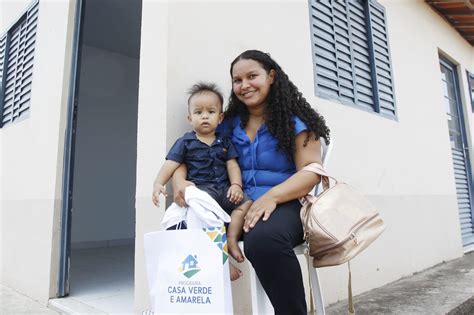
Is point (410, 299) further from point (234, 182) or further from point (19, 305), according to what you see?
point (19, 305)

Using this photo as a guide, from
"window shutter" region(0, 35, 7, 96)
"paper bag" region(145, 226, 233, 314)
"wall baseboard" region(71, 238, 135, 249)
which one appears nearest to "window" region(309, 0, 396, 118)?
"paper bag" region(145, 226, 233, 314)

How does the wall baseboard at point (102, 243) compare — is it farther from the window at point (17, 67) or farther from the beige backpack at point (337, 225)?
the beige backpack at point (337, 225)

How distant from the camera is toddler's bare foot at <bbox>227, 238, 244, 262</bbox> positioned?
1.34m

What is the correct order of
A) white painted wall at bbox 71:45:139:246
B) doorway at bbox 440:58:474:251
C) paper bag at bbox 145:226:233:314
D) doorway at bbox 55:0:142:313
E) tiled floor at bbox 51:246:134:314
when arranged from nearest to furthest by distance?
paper bag at bbox 145:226:233:314
tiled floor at bbox 51:246:134:314
doorway at bbox 55:0:142:313
doorway at bbox 440:58:474:251
white painted wall at bbox 71:45:139:246

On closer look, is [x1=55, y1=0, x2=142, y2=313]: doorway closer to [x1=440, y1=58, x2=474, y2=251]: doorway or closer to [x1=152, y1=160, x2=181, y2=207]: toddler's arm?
[x1=152, y1=160, x2=181, y2=207]: toddler's arm

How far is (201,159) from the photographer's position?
60.3 inches

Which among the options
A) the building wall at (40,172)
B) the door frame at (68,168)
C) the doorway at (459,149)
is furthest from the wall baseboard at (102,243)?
the doorway at (459,149)

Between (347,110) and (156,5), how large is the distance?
174 cm

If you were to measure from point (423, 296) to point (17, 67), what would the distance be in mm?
4227

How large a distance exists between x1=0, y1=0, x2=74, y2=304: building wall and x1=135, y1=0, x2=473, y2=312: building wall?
3.57 ft

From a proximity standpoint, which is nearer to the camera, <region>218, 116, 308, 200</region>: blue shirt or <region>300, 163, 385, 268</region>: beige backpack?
<region>300, 163, 385, 268</region>: beige backpack

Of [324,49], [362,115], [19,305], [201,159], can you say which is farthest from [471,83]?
[19,305]

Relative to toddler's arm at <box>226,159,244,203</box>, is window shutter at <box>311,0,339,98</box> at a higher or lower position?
higher

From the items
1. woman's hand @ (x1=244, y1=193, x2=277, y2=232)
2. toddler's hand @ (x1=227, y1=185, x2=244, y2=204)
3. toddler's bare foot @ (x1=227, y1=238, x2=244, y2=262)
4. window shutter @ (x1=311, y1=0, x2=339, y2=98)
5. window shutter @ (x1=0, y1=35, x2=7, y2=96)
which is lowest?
toddler's bare foot @ (x1=227, y1=238, x2=244, y2=262)
